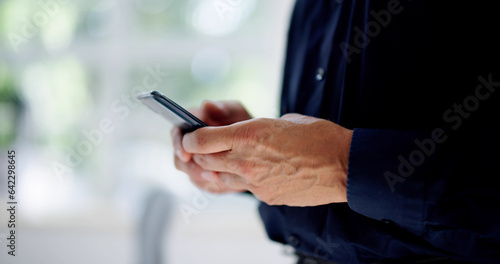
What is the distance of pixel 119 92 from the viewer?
100 inches

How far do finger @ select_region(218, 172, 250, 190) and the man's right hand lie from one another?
0.14ft

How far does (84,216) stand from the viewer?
2354 mm

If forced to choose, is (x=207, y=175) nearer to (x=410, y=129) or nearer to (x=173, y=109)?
(x=173, y=109)

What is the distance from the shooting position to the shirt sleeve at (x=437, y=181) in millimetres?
530

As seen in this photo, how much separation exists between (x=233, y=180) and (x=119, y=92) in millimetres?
1989

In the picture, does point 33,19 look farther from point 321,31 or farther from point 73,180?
point 321,31

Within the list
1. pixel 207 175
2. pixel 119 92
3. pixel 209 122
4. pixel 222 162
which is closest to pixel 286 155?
pixel 222 162

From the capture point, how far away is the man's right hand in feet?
2.73

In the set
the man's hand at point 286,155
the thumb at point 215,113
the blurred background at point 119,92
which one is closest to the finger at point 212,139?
the man's hand at point 286,155

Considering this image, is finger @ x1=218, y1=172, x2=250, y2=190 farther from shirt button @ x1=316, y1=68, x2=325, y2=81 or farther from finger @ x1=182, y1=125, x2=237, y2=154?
shirt button @ x1=316, y1=68, x2=325, y2=81

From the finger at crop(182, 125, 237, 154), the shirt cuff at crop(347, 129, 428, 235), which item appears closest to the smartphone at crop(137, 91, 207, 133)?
the finger at crop(182, 125, 237, 154)

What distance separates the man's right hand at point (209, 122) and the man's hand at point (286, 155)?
15cm

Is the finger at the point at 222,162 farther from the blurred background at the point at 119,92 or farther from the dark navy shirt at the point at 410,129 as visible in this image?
the blurred background at the point at 119,92

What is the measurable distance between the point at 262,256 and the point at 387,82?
5.90ft
